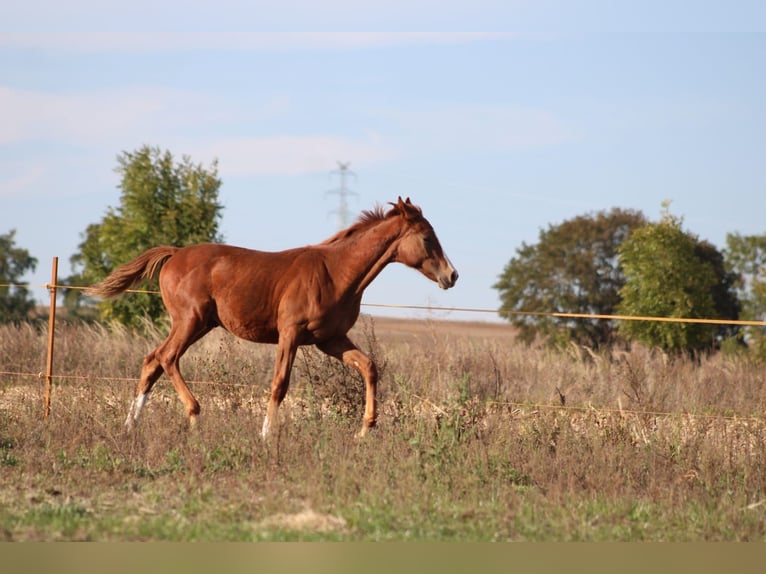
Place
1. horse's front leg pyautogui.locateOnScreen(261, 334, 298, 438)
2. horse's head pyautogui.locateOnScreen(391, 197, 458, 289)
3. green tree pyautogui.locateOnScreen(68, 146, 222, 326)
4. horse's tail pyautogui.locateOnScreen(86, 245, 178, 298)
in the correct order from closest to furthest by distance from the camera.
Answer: horse's front leg pyautogui.locateOnScreen(261, 334, 298, 438), horse's head pyautogui.locateOnScreen(391, 197, 458, 289), horse's tail pyautogui.locateOnScreen(86, 245, 178, 298), green tree pyautogui.locateOnScreen(68, 146, 222, 326)

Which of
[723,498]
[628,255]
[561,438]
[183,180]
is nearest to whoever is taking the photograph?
[723,498]

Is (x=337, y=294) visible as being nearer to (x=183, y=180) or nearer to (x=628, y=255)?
(x=183, y=180)

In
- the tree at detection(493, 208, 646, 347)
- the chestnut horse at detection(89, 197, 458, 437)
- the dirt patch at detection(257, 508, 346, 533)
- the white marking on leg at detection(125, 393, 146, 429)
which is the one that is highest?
the tree at detection(493, 208, 646, 347)

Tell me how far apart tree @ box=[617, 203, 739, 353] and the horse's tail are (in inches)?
770

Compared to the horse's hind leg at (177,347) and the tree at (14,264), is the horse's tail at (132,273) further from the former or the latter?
the tree at (14,264)

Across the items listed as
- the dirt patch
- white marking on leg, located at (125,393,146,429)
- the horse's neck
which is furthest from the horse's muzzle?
the dirt patch

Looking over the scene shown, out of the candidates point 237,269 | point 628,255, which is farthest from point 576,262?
point 237,269

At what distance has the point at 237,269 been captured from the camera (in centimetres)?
1076

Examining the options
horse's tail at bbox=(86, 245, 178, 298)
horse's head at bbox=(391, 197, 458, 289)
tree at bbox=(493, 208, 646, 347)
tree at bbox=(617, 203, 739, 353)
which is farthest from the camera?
tree at bbox=(493, 208, 646, 347)

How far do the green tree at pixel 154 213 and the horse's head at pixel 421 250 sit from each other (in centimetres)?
1245

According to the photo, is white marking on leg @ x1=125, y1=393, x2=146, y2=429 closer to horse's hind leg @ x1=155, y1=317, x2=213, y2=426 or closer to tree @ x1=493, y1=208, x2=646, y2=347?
horse's hind leg @ x1=155, y1=317, x2=213, y2=426

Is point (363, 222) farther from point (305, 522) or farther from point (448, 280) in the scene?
point (305, 522)

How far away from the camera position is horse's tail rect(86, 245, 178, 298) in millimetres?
Result: 11477

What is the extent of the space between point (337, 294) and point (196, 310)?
1601mm
